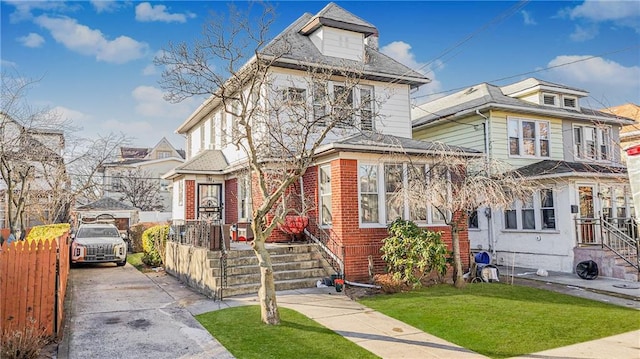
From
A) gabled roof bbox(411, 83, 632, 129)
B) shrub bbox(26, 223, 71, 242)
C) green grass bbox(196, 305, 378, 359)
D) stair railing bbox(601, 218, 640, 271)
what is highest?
gabled roof bbox(411, 83, 632, 129)

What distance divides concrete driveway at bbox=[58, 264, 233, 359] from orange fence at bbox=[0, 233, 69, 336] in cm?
52

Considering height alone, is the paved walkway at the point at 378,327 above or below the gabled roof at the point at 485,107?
below

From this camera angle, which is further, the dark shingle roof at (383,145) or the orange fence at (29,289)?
the dark shingle roof at (383,145)

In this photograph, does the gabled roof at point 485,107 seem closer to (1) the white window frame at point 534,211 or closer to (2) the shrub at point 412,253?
(1) the white window frame at point 534,211

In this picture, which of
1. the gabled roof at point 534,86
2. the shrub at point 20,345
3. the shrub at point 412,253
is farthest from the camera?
the gabled roof at point 534,86

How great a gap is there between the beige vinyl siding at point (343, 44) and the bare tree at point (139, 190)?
105ft

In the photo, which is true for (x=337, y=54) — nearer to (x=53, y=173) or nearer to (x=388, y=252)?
(x=388, y=252)

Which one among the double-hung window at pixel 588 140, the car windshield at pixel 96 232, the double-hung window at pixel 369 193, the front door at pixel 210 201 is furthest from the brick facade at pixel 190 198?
the double-hung window at pixel 588 140

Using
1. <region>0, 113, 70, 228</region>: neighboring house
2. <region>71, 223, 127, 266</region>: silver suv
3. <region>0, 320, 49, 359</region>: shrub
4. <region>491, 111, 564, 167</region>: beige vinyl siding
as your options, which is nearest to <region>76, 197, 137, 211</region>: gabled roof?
<region>0, 113, 70, 228</region>: neighboring house

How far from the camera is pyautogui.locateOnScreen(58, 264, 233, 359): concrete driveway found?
6.39 metres

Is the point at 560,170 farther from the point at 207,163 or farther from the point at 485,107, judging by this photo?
the point at 207,163

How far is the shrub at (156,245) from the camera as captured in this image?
1619cm

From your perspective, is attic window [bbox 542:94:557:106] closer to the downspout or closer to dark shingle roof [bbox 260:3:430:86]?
the downspout

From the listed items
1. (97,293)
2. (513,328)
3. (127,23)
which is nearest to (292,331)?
(513,328)
